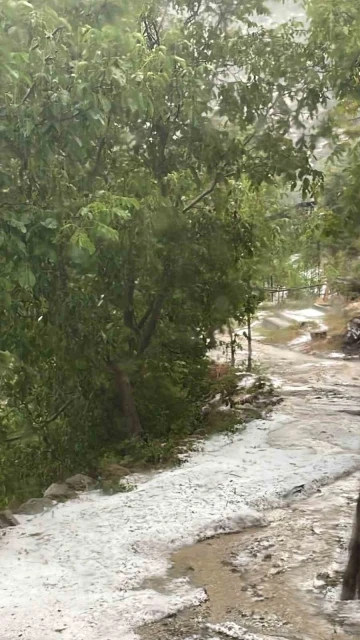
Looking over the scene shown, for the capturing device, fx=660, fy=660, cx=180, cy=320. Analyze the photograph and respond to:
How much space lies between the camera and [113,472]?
929 centimetres

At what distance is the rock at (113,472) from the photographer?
909cm

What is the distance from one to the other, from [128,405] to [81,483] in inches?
95.0

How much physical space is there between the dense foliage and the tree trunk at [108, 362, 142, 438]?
33 mm

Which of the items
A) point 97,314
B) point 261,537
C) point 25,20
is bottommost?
point 261,537

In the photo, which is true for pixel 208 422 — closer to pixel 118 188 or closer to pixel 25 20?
pixel 118 188

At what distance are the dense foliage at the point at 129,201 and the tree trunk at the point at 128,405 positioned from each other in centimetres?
3

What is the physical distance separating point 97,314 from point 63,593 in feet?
13.8

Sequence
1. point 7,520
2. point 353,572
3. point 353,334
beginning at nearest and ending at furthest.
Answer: point 353,572, point 7,520, point 353,334

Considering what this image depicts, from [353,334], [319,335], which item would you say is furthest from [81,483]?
[319,335]

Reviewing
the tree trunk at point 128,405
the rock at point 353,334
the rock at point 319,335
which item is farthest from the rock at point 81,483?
the rock at point 319,335

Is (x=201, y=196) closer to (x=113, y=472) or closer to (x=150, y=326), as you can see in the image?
(x=150, y=326)

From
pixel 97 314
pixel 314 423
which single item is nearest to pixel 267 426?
pixel 314 423

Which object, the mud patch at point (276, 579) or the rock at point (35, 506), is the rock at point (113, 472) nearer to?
the rock at point (35, 506)

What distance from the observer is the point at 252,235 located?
1162 cm
